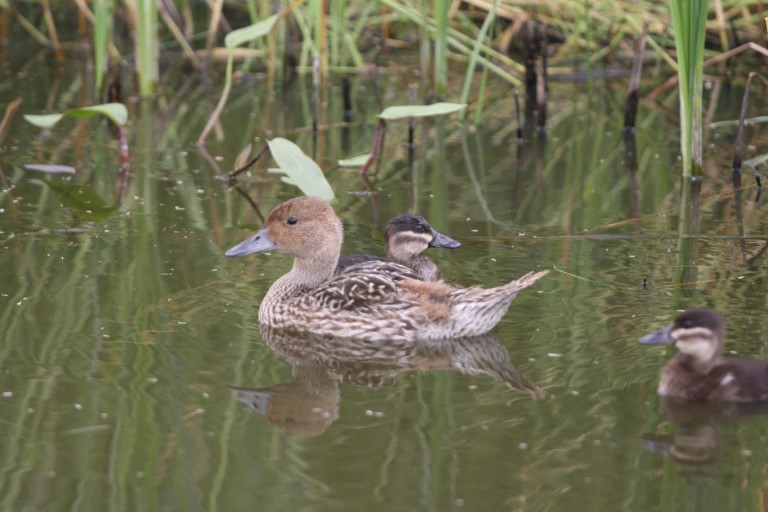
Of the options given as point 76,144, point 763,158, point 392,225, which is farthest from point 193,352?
point 76,144

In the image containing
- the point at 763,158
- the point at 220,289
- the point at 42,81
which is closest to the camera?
the point at 220,289

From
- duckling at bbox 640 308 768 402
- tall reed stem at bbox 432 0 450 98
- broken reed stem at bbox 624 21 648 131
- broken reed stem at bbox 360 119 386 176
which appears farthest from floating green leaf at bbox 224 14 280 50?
duckling at bbox 640 308 768 402

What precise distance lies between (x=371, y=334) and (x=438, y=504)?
1.88 m

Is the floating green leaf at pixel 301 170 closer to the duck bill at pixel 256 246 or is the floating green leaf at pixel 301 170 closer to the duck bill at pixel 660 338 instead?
the duck bill at pixel 256 246

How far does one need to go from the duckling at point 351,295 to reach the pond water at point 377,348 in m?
0.12

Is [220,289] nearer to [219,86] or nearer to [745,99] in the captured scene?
[745,99]

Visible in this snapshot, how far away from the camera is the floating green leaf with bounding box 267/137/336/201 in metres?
7.96

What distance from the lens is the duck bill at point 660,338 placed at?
17.3 feet

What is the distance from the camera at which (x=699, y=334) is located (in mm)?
5172

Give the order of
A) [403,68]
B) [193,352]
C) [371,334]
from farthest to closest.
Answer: [403,68]
[371,334]
[193,352]

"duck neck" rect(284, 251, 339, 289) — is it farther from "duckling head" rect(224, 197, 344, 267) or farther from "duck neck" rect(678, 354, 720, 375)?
"duck neck" rect(678, 354, 720, 375)

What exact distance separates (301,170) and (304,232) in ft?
5.17

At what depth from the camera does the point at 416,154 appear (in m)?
9.93

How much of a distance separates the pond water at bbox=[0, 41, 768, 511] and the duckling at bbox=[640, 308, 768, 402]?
89mm
